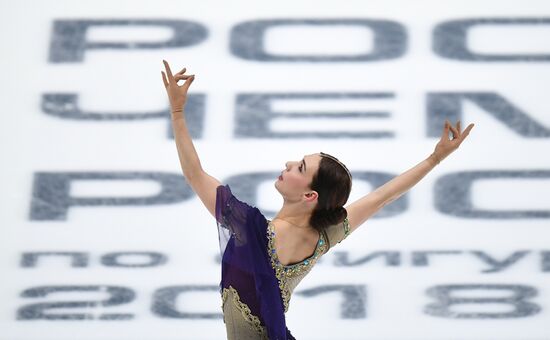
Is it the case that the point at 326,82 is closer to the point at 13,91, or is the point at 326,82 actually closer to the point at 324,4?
the point at 324,4

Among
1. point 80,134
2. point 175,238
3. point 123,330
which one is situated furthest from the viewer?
point 80,134

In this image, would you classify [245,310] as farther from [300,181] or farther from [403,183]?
[403,183]

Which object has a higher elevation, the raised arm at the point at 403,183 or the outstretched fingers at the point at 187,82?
the outstretched fingers at the point at 187,82

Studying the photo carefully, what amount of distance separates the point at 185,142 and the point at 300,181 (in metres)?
0.34

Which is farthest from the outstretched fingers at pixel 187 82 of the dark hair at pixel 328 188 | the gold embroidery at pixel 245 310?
the gold embroidery at pixel 245 310

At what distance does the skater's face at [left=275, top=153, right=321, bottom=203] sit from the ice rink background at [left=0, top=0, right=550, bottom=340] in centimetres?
132

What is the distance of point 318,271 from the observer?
4164 millimetres

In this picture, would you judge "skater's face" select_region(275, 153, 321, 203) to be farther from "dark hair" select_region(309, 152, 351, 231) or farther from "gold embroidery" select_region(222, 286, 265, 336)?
"gold embroidery" select_region(222, 286, 265, 336)

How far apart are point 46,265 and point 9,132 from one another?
747 millimetres

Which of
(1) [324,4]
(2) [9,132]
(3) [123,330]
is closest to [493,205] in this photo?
(1) [324,4]

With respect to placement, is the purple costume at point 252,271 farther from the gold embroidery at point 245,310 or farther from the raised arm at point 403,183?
the raised arm at point 403,183

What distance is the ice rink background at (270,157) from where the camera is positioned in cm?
405

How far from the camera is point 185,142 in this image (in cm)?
268

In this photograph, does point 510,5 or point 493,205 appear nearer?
point 493,205
